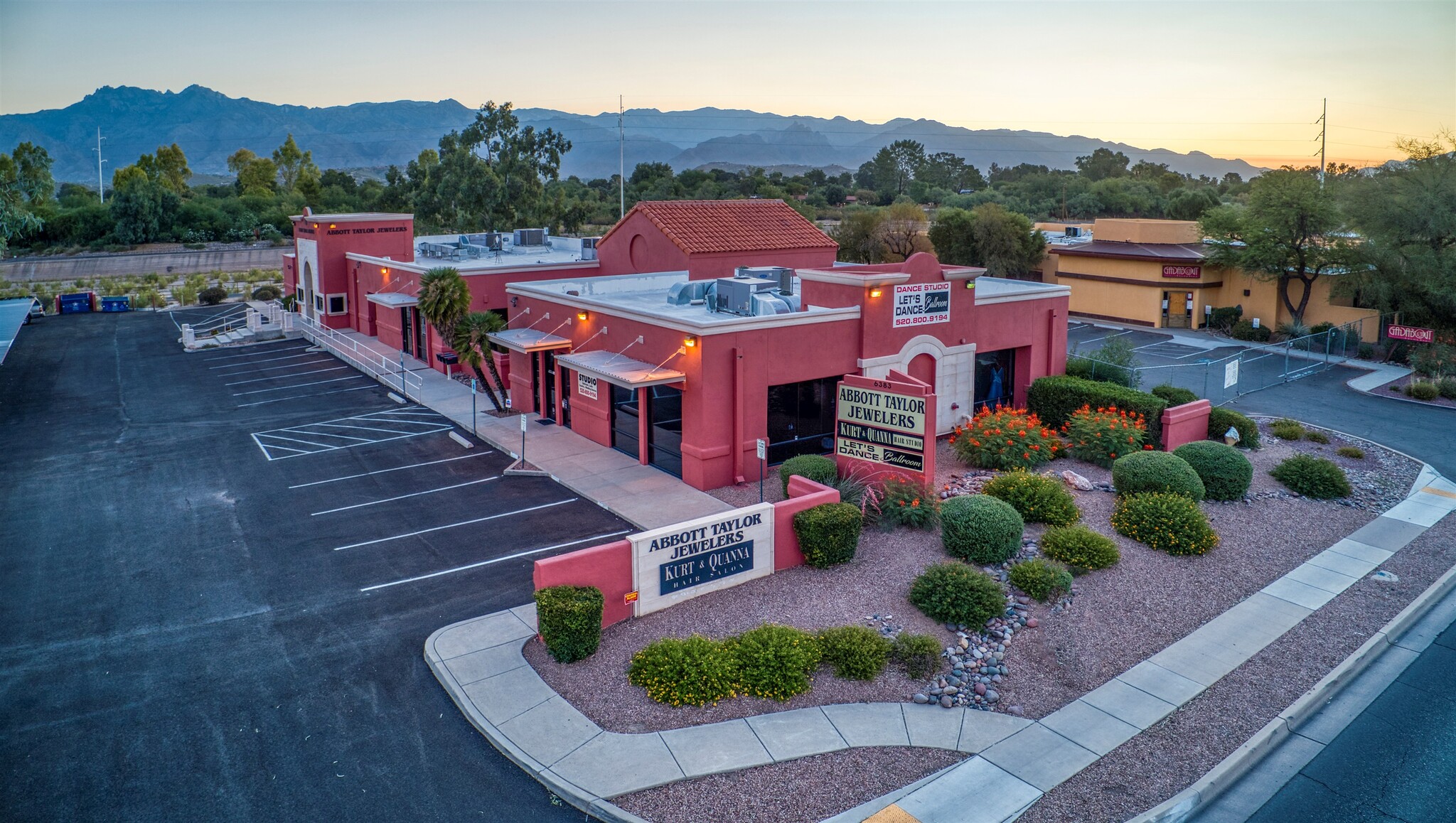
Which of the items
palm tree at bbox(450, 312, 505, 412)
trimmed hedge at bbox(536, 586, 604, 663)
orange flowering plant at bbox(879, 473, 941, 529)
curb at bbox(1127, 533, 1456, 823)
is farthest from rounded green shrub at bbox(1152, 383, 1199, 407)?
palm tree at bbox(450, 312, 505, 412)

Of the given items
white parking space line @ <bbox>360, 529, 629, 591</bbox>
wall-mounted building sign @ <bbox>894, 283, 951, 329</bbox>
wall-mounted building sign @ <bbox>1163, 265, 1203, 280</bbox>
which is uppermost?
wall-mounted building sign @ <bbox>1163, 265, 1203, 280</bbox>

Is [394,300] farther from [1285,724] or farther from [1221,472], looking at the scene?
[1285,724]

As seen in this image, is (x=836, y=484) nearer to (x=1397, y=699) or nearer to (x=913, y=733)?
(x=913, y=733)

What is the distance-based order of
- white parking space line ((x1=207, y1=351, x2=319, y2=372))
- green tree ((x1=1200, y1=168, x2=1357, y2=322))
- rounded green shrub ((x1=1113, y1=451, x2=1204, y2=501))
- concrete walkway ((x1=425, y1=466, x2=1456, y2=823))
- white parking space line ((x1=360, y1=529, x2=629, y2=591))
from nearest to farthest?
concrete walkway ((x1=425, y1=466, x2=1456, y2=823))
white parking space line ((x1=360, y1=529, x2=629, y2=591))
rounded green shrub ((x1=1113, y1=451, x2=1204, y2=501))
white parking space line ((x1=207, y1=351, x2=319, y2=372))
green tree ((x1=1200, y1=168, x2=1357, y2=322))

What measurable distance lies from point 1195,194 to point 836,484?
251 ft

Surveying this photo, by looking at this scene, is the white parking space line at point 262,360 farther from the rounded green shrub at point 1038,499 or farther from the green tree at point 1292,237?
the green tree at point 1292,237

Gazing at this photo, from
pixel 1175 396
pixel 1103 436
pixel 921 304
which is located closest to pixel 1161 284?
pixel 1175 396

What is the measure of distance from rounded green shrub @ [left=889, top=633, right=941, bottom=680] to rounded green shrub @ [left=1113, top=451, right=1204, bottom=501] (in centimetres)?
836

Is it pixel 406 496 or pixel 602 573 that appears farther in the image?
pixel 406 496

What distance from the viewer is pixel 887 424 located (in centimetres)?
1967

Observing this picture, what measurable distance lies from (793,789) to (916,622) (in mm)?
4776

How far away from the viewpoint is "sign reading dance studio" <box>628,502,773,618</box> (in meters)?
15.4

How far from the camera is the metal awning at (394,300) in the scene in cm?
3728

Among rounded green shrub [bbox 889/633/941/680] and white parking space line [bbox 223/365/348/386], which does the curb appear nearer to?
rounded green shrub [bbox 889/633/941/680]
